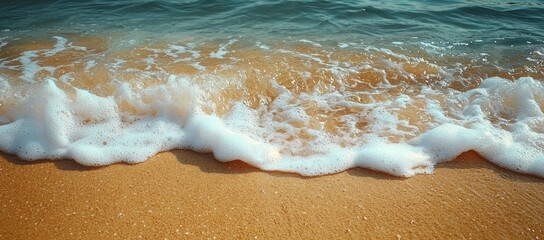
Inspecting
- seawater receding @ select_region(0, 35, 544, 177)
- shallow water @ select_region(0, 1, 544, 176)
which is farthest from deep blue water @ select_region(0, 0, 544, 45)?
seawater receding @ select_region(0, 35, 544, 177)

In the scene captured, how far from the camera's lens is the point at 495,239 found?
5.80 feet

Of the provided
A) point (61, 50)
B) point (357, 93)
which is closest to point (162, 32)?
point (61, 50)

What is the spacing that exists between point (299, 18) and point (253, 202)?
168 inches

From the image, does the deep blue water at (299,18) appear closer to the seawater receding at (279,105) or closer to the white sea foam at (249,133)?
the seawater receding at (279,105)

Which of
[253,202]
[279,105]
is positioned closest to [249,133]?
[279,105]

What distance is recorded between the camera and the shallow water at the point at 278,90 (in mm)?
2449

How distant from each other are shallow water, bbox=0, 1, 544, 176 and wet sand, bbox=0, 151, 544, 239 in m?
0.14

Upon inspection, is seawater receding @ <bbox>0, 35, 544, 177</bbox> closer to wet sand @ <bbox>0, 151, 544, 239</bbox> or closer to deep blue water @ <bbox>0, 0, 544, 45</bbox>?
wet sand @ <bbox>0, 151, 544, 239</bbox>

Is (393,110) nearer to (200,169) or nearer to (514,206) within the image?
(514,206)

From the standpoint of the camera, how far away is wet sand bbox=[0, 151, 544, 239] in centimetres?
179

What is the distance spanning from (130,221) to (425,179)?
1919 millimetres

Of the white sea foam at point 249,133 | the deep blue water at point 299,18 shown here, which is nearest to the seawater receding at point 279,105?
the white sea foam at point 249,133

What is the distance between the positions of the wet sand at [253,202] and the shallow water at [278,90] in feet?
0.47

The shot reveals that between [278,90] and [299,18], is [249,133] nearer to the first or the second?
[278,90]
